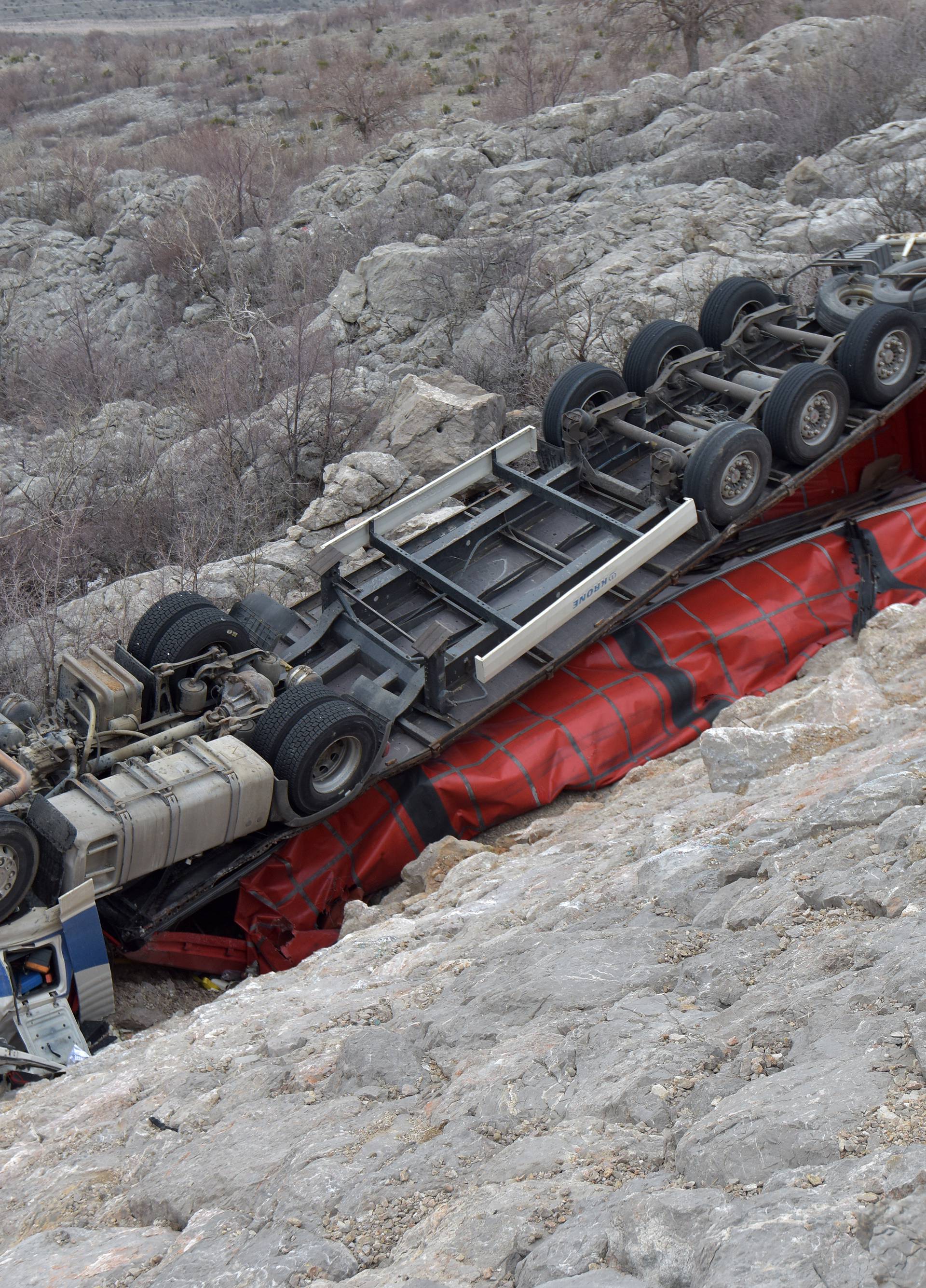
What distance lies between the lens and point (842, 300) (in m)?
10.2

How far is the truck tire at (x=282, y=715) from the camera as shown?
22.6 ft

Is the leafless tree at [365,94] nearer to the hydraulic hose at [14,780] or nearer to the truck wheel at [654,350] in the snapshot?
the truck wheel at [654,350]

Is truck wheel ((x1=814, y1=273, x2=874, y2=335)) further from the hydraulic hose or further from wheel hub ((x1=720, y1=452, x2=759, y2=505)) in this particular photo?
the hydraulic hose

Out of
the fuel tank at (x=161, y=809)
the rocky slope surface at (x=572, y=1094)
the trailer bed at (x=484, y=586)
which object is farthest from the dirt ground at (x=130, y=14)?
the rocky slope surface at (x=572, y=1094)

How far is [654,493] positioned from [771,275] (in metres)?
5.47

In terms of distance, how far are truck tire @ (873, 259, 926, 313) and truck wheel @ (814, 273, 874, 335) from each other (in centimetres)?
10

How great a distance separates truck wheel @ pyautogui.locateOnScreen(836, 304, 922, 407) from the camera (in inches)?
356

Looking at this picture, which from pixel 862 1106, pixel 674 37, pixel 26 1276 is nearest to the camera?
pixel 862 1106

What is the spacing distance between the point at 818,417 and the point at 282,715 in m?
5.03

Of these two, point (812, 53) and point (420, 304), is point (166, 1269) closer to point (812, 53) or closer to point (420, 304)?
point (420, 304)

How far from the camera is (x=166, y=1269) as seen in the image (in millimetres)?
2887

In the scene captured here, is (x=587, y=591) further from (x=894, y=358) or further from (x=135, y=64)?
(x=135, y=64)

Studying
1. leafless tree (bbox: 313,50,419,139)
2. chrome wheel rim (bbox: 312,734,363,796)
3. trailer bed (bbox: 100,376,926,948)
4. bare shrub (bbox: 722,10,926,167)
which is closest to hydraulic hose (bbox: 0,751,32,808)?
trailer bed (bbox: 100,376,926,948)

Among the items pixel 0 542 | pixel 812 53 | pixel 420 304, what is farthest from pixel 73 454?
pixel 812 53
